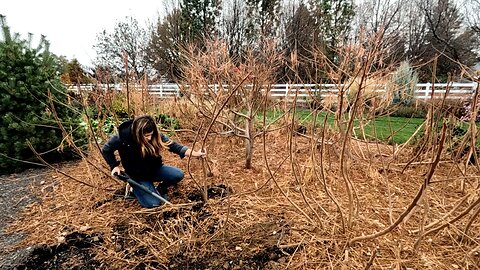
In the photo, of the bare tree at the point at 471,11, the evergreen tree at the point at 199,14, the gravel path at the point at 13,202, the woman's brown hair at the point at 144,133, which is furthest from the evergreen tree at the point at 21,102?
the bare tree at the point at 471,11

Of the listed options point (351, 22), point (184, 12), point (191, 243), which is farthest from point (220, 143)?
point (351, 22)

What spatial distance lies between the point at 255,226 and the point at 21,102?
3609 millimetres

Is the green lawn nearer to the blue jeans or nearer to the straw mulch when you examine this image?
the straw mulch

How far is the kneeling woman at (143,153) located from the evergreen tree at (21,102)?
65.3 inches

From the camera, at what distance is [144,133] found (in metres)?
2.56

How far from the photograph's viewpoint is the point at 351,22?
18844 millimetres

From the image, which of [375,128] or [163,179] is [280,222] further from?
[375,128]

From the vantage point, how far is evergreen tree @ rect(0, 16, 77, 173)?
3.67m

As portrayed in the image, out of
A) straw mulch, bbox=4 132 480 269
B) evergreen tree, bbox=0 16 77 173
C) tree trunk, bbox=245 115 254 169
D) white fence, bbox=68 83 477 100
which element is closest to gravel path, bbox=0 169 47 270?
straw mulch, bbox=4 132 480 269

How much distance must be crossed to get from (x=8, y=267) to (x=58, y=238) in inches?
13.9

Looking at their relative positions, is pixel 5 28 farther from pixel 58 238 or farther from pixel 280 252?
pixel 280 252

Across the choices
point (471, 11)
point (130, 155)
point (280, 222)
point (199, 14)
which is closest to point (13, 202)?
point (130, 155)

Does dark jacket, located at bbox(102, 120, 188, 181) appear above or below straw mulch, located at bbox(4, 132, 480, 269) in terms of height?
above

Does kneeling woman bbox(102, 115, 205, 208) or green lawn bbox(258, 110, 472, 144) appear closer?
kneeling woman bbox(102, 115, 205, 208)
